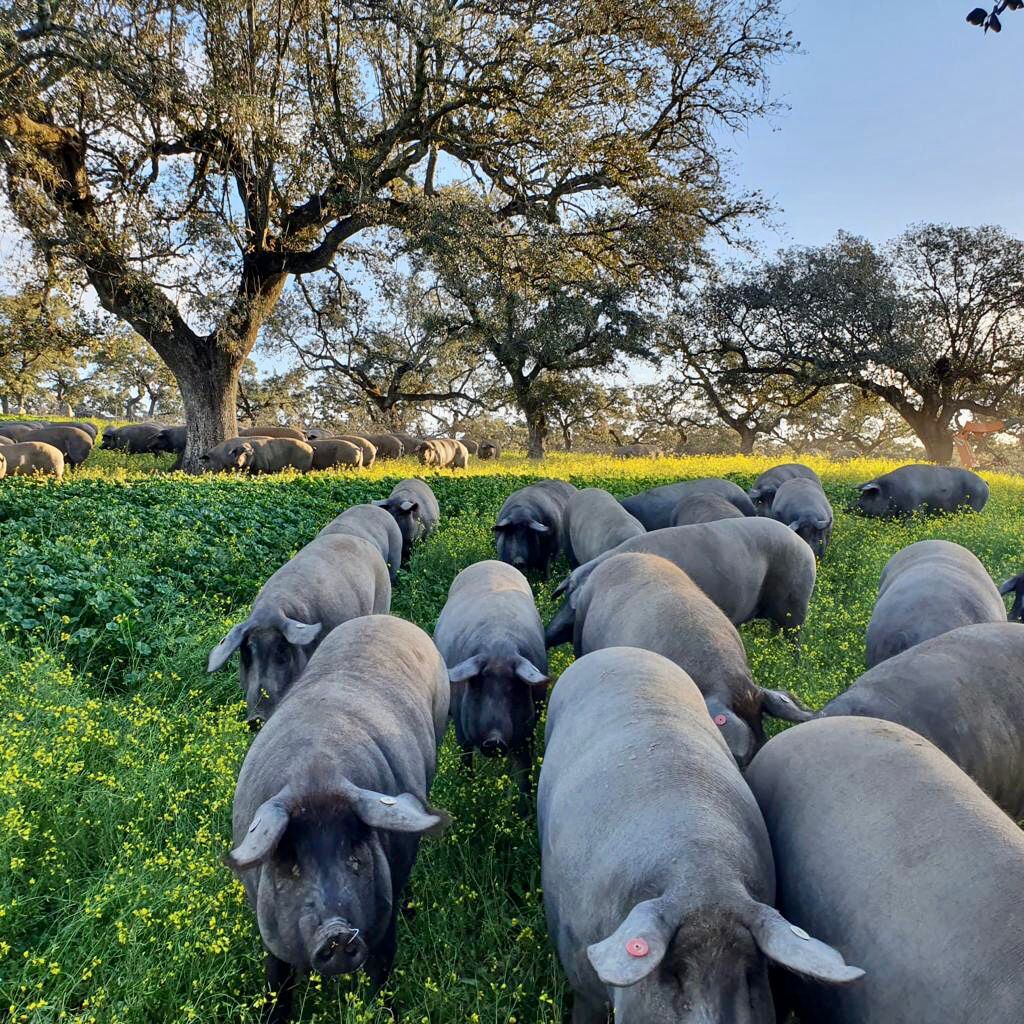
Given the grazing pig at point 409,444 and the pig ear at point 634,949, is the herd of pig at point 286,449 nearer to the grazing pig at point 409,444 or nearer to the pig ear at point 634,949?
the grazing pig at point 409,444

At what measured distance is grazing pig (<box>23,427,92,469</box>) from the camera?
21.1 meters

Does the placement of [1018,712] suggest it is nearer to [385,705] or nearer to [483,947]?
[483,947]

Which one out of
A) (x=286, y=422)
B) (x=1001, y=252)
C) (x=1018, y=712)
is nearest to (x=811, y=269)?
(x=1001, y=252)

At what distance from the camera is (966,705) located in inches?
177

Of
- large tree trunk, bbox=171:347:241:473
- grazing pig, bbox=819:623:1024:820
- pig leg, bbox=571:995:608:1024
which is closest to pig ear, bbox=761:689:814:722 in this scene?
grazing pig, bbox=819:623:1024:820

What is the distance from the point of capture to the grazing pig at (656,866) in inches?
95.6

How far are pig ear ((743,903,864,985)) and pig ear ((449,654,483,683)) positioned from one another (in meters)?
3.15

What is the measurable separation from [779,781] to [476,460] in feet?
109

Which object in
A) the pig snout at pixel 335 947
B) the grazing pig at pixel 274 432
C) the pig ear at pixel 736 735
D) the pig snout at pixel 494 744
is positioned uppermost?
the grazing pig at pixel 274 432

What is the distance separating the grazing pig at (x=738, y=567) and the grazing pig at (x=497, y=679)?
1245mm

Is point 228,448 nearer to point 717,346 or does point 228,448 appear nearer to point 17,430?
point 17,430

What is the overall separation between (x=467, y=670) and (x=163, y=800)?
2244mm

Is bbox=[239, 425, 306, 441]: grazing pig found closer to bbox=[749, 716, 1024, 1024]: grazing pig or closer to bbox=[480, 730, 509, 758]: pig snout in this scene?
bbox=[480, 730, 509, 758]: pig snout

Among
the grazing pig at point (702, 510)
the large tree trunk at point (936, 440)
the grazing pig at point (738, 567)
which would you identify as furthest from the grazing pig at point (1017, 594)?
the large tree trunk at point (936, 440)
